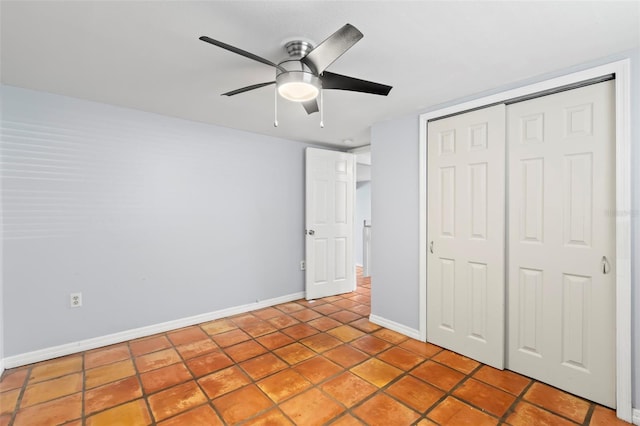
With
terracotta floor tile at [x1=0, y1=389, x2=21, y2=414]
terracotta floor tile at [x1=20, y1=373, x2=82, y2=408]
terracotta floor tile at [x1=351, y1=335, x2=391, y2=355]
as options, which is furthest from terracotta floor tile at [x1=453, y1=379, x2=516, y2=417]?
terracotta floor tile at [x1=0, y1=389, x2=21, y2=414]

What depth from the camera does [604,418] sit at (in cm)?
182

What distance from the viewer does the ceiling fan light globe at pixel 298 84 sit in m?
1.67

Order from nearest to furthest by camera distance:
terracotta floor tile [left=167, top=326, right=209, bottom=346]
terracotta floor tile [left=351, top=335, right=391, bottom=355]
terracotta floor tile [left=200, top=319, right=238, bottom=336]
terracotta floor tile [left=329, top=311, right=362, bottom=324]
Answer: terracotta floor tile [left=351, top=335, right=391, bottom=355]
terracotta floor tile [left=167, top=326, right=209, bottom=346]
terracotta floor tile [left=200, top=319, right=238, bottom=336]
terracotta floor tile [left=329, top=311, right=362, bottom=324]

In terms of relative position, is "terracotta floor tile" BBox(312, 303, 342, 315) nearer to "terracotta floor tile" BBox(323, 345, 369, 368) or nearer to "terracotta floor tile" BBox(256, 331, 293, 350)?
"terracotta floor tile" BBox(256, 331, 293, 350)

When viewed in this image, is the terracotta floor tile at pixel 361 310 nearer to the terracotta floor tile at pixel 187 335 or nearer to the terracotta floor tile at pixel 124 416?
the terracotta floor tile at pixel 187 335

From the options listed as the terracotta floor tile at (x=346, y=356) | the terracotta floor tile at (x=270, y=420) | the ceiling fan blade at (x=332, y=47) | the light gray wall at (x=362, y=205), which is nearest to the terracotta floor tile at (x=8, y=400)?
the terracotta floor tile at (x=270, y=420)

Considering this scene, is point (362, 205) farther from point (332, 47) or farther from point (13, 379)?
point (13, 379)

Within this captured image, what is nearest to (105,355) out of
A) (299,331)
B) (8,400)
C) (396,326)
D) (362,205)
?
(8,400)

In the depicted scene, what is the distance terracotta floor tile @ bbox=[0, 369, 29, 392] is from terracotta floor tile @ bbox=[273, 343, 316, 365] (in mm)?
1877

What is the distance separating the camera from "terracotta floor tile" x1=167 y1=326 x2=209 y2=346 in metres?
2.93

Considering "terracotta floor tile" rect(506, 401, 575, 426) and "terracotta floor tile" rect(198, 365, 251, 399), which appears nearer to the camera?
"terracotta floor tile" rect(506, 401, 575, 426)

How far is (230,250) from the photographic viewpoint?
3.65m

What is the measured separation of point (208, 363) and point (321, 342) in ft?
3.34

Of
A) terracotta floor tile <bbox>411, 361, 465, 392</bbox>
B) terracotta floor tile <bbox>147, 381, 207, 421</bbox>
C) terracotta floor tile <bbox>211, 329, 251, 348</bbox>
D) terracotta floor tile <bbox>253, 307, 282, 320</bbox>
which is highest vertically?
terracotta floor tile <bbox>253, 307, 282, 320</bbox>
